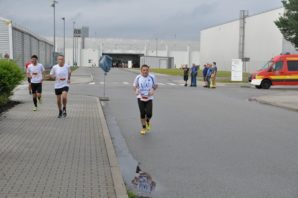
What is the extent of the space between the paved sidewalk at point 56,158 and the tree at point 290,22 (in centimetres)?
4266

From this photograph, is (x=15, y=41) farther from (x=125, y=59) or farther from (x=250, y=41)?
(x=125, y=59)

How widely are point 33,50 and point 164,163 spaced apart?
46.2 metres

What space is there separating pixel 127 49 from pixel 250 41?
201ft

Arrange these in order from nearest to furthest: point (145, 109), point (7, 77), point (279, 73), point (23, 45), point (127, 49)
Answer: point (145, 109) < point (7, 77) < point (279, 73) < point (23, 45) < point (127, 49)

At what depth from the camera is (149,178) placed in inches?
295

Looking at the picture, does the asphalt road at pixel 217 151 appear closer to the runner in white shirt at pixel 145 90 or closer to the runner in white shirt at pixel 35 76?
the runner in white shirt at pixel 145 90

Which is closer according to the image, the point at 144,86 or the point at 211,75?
the point at 144,86

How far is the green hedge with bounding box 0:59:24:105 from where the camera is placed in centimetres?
1658

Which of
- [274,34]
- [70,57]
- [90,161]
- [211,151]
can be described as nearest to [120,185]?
[90,161]

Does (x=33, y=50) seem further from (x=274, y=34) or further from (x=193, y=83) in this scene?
(x=274, y=34)

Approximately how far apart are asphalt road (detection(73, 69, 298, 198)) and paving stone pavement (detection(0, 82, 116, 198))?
0.79 m

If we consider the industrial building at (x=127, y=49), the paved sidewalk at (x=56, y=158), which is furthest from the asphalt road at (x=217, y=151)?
the industrial building at (x=127, y=49)

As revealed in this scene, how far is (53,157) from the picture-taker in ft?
27.7

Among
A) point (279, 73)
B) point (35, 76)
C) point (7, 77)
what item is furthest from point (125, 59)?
point (35, 76)
